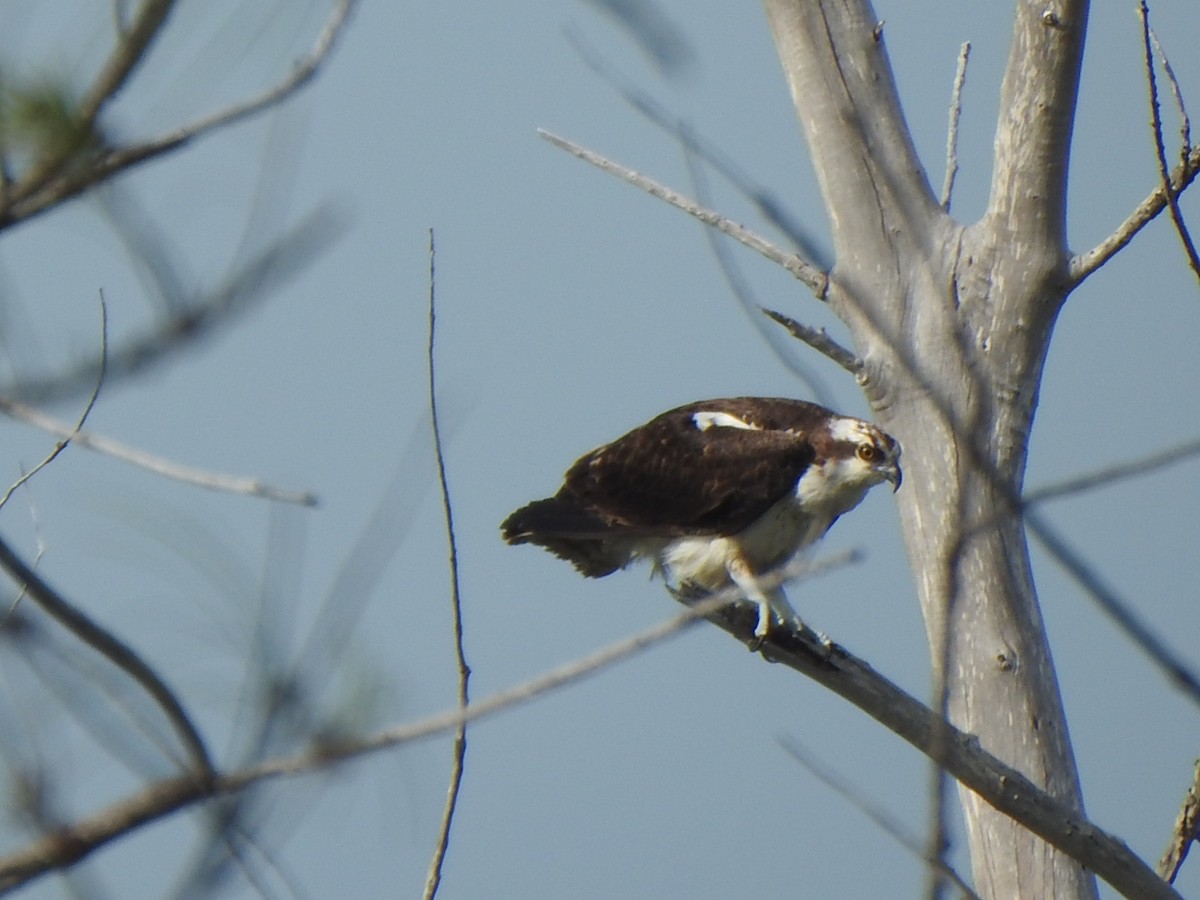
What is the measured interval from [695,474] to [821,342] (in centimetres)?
68

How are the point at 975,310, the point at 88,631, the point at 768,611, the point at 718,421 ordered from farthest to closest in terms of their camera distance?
the point at 718,421 < the point at 975,310 < the point at 768,611 < the point at 88,631

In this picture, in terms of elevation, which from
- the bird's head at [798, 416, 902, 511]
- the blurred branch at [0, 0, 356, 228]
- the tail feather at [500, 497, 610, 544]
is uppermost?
the bird's head at [798, 416, 902, 511]

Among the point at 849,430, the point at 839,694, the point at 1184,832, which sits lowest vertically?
the point at 1184,832

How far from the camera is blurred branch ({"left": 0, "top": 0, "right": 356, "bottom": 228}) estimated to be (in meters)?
1.47

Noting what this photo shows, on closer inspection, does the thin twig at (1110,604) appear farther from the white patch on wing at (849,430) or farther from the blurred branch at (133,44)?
the white patch on wing at (849,430)

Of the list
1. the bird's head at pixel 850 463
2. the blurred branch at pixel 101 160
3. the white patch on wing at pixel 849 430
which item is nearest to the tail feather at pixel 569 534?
the bird's head at pixel 850 463

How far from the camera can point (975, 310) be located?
4.07 metres

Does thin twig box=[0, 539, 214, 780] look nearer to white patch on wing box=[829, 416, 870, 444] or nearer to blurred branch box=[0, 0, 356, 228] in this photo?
blurred branch box=[0, 0, 356, 228]

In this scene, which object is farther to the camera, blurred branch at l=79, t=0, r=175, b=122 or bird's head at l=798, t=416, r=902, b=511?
bird's head at l=798, t=416, r=902, b=511

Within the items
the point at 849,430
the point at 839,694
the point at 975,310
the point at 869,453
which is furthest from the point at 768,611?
the point at 975,310

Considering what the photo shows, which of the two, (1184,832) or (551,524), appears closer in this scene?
(1184,832)

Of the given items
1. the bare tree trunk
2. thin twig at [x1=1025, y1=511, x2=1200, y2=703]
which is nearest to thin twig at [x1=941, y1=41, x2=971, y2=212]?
the bare tree trunk

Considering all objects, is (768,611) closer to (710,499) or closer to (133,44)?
(710,499)

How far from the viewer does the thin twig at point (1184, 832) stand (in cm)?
329
